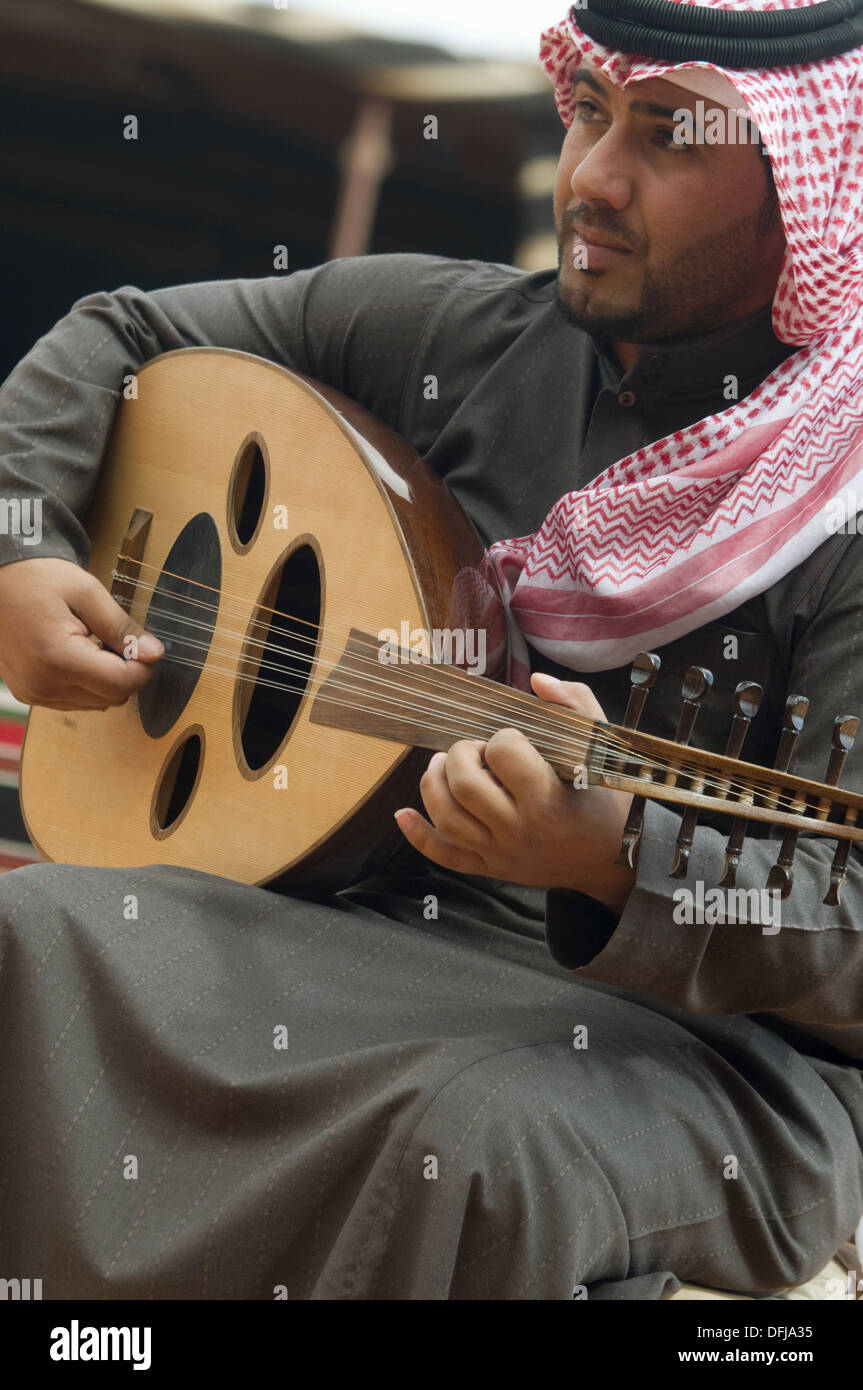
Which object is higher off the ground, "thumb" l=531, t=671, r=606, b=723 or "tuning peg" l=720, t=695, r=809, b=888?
"thumb" l=531, t=671, r=606, b=723

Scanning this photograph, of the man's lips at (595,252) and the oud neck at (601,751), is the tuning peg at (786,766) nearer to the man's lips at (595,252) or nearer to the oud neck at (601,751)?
the oud neck at (601,751)

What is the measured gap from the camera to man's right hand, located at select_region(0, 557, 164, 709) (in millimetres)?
2016

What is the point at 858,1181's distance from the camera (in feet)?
5.74

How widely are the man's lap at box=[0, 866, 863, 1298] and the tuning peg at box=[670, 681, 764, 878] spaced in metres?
0.27

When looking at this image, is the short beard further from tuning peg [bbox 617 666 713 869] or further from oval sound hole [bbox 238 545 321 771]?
tuning peg [bbox 617 666 713 869]

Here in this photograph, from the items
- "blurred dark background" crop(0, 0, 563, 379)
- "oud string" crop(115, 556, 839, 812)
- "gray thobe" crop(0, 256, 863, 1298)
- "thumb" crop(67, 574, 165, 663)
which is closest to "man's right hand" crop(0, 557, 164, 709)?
"thumb" crop(67, 574, 165, 663)

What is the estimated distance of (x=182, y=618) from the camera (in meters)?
2.10

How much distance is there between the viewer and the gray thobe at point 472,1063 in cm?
139

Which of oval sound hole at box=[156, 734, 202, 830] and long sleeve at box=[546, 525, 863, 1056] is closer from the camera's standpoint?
long sleeve at box=[546, 525, 863, 1056]

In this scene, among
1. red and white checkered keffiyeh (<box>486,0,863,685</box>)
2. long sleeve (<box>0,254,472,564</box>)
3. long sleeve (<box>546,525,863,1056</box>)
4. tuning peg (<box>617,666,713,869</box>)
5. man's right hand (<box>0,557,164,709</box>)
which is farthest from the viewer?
long sleeve (<box>0,254,472,564</box>)

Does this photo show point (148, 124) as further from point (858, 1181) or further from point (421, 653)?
point (858, 1181)

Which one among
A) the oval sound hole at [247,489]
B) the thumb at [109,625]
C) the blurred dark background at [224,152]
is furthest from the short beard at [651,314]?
the blurred dark background at [224,152]

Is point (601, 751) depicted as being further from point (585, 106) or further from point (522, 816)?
point (585, 106)

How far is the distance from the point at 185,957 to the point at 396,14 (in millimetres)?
4390
